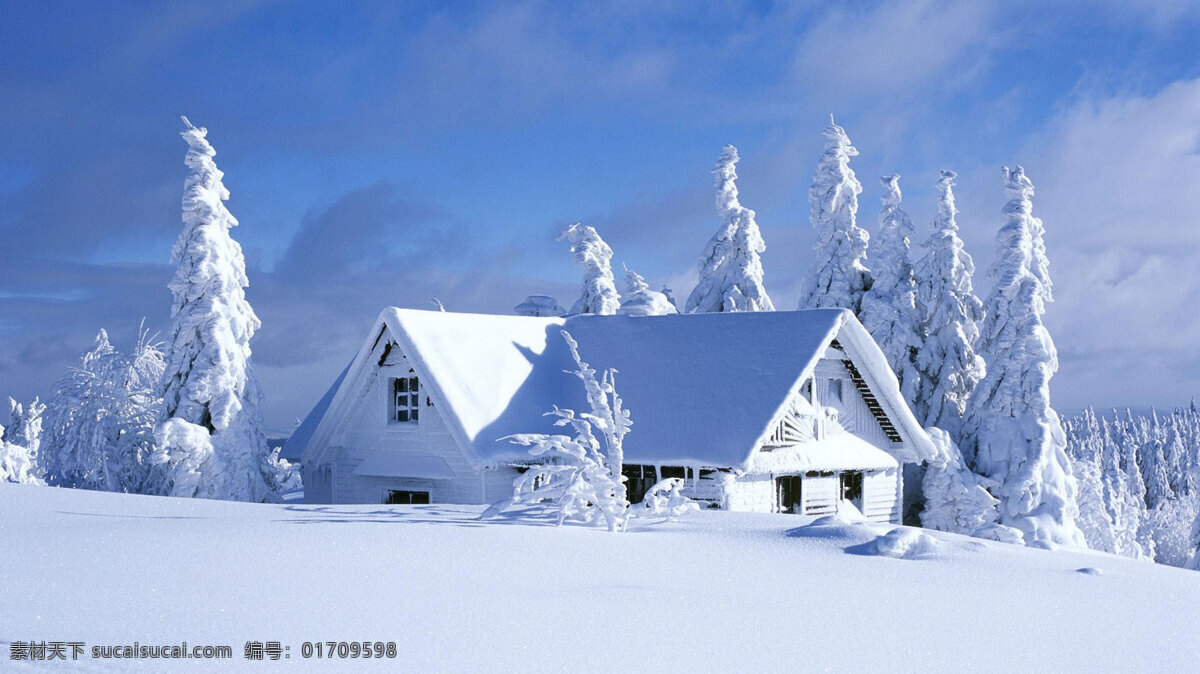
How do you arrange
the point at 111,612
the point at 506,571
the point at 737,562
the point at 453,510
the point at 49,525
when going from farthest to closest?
the point at 453,510 → the point at 49,525 → the point at 737,562 → the point at 506,571 → the point at 111,612

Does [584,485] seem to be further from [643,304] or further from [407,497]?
[643,304]

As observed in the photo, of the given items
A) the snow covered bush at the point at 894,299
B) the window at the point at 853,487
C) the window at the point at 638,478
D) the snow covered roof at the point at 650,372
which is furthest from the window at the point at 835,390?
the snow covered bush at the point at 894,299

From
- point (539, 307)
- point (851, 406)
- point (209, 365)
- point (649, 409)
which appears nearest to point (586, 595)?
point (649, 409)

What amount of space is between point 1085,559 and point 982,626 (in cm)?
546

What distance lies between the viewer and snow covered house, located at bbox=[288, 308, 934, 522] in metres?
21.7

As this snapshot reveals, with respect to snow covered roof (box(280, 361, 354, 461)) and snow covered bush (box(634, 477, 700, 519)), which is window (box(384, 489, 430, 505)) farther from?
snow covered bush (box(634, 477, 700, 519))

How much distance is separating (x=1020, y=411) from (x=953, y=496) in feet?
11.6

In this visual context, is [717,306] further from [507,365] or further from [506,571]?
[506,571]

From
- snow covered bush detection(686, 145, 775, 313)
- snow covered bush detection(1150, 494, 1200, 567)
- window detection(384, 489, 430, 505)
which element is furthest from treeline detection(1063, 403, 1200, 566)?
window detection(384, 489, 430, 505)

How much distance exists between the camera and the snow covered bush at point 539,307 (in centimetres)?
3578

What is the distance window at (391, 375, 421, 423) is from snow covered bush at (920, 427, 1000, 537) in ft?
52.3

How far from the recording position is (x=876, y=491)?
2623 cm

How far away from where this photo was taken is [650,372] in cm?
2428

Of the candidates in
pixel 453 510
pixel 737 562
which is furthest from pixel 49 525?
pixel 737 562
